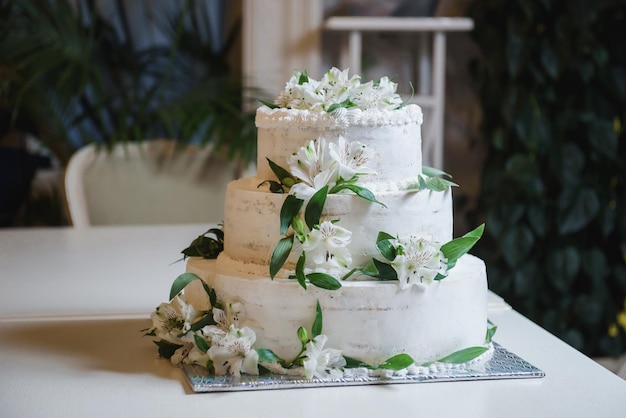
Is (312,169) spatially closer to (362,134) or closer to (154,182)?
(362,134)

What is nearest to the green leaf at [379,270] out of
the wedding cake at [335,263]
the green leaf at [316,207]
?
the wedding cake at [335,263]

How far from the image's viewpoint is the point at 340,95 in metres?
1.42

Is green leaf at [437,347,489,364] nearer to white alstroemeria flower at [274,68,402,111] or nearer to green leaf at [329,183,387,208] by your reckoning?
green leaf at [329,183,387,208]

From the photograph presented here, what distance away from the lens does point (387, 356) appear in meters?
1.38

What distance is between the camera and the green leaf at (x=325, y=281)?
1.33 m

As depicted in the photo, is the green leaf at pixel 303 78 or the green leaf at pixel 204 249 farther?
the green leaf at pixel 204 249

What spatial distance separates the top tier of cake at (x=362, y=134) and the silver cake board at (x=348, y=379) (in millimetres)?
287

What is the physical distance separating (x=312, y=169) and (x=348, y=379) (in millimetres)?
304

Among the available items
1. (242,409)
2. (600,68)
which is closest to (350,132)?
(242,409)

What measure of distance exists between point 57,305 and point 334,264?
746 mm

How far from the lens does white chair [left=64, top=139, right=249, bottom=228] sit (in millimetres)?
3180

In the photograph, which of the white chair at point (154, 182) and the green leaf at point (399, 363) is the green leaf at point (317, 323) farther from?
the white chair at point (154, 182)

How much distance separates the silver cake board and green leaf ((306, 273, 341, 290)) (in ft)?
0.43

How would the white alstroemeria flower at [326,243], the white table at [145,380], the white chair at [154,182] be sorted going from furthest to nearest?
the white chair at [154,182] < the white alstroemeria flower at [326,243] < the white table at [145,380]
